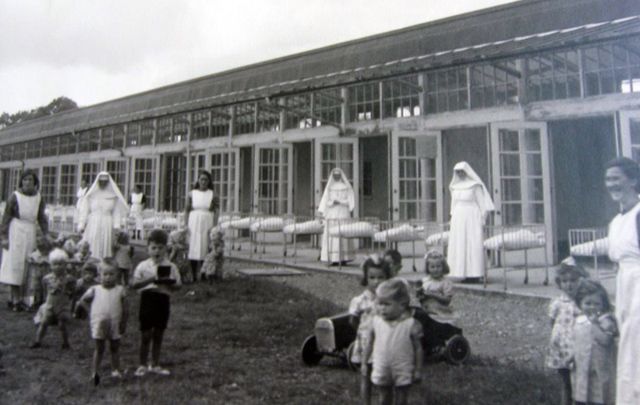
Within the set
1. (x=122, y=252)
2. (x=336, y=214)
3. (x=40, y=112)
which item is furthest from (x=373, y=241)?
(x=40, y=112)

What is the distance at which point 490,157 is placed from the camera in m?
8.22

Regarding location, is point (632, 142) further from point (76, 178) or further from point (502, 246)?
point (76, 178)

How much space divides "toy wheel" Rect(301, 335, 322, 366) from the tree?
74.0ft

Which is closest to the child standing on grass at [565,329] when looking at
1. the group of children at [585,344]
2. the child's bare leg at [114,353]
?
the group of children at [585,344]

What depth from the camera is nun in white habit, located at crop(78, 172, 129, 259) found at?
20.5 ft

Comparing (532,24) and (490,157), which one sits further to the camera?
(532,24)

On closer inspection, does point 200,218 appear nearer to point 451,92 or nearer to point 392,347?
point 392,347

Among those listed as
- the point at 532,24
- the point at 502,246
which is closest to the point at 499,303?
the point at 502,246

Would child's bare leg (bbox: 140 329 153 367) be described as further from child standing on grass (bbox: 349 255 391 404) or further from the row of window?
the row of window

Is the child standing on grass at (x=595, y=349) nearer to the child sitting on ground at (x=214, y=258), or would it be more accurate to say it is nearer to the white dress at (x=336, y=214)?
the child sitting on ground at (x=214, y=258)

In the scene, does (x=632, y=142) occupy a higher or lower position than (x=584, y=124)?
lower

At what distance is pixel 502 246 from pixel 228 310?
3.34m

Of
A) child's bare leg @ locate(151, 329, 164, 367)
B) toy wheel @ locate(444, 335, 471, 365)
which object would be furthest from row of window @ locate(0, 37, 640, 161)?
child's bare leg @ locate(151, 329, 164, 367)

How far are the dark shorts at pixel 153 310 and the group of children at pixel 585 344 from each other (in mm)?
2315
